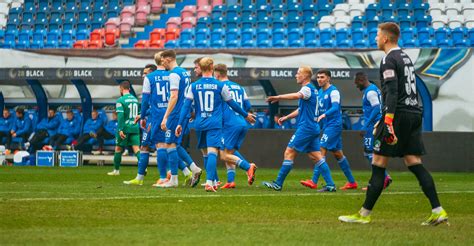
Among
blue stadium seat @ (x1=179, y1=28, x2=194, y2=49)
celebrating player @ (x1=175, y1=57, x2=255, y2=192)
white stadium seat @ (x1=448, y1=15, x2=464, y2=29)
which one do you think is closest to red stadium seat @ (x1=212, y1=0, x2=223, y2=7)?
blue stadium seat @ (x1=179, y1=28, x2=194, y2=49)

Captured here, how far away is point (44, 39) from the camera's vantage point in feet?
111

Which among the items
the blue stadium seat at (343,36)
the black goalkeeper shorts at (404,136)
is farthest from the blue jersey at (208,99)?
the blue stadium seat at (343,36)

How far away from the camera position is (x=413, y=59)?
2806 cm

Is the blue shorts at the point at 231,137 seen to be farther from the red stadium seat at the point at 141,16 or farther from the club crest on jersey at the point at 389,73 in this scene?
the red stadium seat at the point at 141,16

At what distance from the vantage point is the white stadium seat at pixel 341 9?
3231 cm

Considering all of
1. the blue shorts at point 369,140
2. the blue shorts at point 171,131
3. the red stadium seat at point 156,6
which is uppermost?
the red stadium seat at point 156,6

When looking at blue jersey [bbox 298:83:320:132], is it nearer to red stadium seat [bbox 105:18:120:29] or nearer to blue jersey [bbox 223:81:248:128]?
blue jersey [bbox 223:81:248:128]

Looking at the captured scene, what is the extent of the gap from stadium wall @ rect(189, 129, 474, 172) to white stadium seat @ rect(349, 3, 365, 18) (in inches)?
248

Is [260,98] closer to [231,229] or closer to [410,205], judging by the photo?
[410,205]

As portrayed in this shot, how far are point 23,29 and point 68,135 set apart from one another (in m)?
6.07

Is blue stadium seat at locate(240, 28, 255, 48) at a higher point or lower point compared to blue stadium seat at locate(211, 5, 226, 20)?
lower

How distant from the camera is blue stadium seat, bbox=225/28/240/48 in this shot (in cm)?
A: 3075

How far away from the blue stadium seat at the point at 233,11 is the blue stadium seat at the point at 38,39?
6110mm

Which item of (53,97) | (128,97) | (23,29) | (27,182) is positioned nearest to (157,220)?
(27,182)
